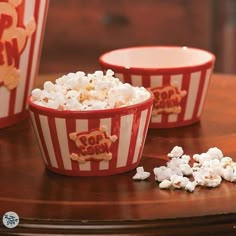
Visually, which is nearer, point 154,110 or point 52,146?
point 52,146

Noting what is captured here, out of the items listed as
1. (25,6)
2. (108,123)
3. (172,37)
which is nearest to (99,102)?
(108,123)

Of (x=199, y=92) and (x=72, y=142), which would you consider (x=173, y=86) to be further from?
(x=72, y=142)

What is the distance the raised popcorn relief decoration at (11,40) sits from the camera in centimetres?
105

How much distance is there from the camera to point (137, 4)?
251 centimetres

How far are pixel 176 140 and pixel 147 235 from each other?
0.92ft

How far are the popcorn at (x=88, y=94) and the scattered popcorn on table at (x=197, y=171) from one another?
0.09m

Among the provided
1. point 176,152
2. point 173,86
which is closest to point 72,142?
point 176,152

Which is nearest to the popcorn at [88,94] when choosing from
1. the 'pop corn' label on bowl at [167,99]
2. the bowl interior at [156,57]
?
the 'pop corn' label on bowl at [167,99]

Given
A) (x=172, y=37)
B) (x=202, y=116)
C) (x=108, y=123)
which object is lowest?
(x=172, y=37)

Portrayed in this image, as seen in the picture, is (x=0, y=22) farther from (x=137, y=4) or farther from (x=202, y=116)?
(x=137, y=4)

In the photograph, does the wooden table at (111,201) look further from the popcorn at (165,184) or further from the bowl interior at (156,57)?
the bowl interior at (156,57)

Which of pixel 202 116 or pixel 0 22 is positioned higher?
pixel 0 22

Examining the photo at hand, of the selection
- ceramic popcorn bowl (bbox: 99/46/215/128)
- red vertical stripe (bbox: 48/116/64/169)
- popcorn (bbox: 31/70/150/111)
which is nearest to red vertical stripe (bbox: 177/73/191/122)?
ceramic popcorn bowl (bbox: 99/46/215/128)

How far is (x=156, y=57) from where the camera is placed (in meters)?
1.21
